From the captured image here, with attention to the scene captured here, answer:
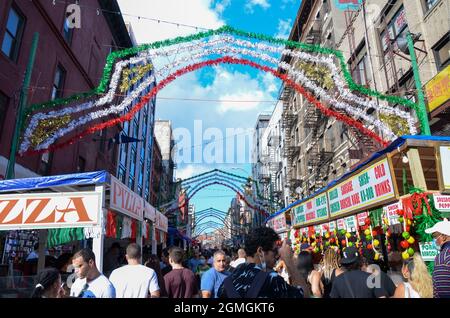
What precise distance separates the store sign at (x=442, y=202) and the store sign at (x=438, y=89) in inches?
333

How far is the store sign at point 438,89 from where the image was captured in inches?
483

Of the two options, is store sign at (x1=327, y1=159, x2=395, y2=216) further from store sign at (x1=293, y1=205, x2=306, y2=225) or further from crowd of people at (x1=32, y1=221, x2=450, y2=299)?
store sign at (x1=293, y1=205, x2=306, y2=225)

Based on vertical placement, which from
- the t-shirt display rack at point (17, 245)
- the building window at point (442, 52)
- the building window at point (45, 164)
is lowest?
the t-shirt display rack at point (17, 245)

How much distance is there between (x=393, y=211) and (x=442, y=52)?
11546mm

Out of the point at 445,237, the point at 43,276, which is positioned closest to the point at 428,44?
the point at 445,237

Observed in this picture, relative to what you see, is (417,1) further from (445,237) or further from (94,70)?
(94,70)

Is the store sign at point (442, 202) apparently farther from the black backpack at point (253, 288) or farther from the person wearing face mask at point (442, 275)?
the black backpack at point (253, 288)

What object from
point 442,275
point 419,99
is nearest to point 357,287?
point 442,275

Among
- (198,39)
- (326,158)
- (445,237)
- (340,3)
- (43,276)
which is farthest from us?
(326,158)

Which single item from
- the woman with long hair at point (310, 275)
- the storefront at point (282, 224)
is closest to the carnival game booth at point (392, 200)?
the woman with long hair at point (310, 275)
